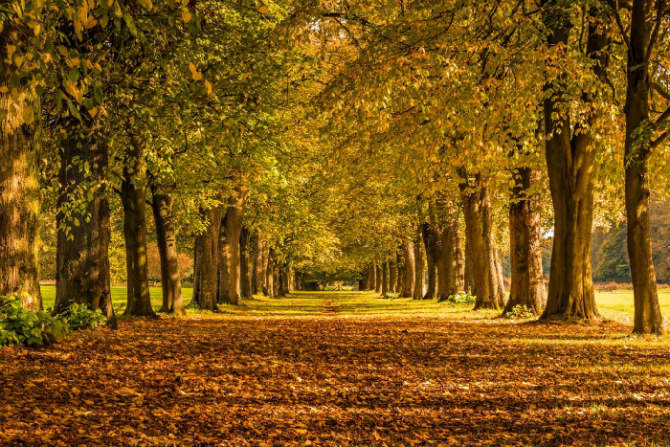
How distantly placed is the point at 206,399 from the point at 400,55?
8993 millimetres

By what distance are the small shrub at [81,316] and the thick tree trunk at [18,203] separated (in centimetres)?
231

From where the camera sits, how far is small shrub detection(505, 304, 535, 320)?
1910 cm

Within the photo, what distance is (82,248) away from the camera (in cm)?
1318

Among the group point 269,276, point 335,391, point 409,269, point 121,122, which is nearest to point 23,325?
point 121,122

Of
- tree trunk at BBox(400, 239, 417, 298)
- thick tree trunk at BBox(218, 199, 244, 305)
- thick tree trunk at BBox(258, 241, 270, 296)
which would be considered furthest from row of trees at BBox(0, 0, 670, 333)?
thick tree trunk at BBox(258, 241, 270, 296)

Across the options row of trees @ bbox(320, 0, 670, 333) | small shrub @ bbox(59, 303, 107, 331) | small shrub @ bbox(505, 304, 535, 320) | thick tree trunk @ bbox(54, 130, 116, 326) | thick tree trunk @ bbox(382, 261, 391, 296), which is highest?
row of trees @ bbox(320, 0, 670, 333)

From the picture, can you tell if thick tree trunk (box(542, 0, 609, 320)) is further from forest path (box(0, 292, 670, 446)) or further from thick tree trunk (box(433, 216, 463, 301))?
thick tree trunk (box(433, 216, 463, 301))

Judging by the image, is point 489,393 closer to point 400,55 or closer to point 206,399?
point 206,399

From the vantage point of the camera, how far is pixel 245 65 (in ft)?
54.6

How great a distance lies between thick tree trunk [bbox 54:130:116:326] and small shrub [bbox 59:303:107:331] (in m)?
0.43

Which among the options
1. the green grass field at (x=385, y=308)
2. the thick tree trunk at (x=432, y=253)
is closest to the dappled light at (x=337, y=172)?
the green grass field at (x=385, y=308)

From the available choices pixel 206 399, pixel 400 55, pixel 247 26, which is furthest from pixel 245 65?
pixel 206 399

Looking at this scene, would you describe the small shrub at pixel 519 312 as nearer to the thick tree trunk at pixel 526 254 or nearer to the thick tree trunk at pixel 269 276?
the thick tree trunk at pixel 526 254

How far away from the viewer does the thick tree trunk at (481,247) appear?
23891mm
